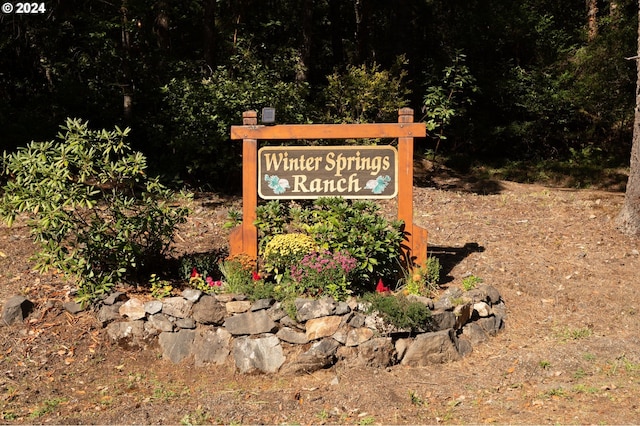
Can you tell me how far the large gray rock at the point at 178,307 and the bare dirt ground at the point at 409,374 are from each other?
0.39 meters

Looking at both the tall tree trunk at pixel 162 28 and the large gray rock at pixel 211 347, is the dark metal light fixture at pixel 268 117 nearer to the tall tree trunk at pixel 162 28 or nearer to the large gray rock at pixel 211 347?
the large gray rock at pixel 211 347

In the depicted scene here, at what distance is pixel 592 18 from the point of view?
19.4 meters

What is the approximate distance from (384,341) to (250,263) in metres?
1.66

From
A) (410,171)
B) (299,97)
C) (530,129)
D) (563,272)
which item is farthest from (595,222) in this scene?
(530,129)

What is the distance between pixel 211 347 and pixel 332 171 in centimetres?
213

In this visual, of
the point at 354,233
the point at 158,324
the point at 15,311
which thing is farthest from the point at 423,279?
the point at 15,311

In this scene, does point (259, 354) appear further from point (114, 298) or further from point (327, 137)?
point (327, 137)

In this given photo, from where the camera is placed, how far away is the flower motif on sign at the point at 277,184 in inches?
277

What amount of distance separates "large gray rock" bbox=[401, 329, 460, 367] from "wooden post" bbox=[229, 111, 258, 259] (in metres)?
1.91

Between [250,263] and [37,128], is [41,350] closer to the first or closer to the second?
[250,263]

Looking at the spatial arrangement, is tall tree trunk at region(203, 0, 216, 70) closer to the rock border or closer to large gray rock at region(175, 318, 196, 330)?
the rock border

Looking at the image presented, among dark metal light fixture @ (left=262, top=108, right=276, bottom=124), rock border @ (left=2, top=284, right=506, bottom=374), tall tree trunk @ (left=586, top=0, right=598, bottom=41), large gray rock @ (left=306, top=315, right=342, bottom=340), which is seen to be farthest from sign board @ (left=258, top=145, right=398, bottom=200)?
tall tree trunk @ (left=586, top=0, right=598, bottom=41)

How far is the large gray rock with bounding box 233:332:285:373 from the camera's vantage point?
230 inches

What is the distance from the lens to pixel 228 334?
19.7ft
